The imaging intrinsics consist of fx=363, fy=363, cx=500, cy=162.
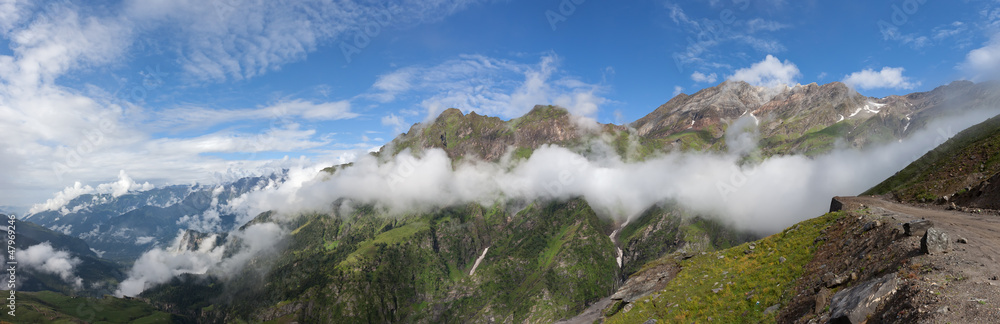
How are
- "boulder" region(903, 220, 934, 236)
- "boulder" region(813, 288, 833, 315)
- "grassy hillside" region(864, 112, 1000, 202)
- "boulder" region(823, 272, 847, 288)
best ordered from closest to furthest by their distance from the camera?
"boulder" region(813, 288, 833, 315), "boulder" region(823, 272, 847, 288), "boulder" region(903, 220, 934, 236), "grassy hillside" region(864, 112, 1000, 202)

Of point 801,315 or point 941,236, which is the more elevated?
point 941,236

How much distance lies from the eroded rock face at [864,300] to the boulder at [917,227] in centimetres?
744

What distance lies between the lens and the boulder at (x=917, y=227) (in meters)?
21.0

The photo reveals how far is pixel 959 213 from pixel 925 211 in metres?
3.12

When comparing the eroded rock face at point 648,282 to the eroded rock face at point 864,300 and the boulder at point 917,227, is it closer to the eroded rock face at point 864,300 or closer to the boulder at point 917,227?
the boulder at point 917,227

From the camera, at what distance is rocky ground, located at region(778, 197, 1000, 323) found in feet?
45.5

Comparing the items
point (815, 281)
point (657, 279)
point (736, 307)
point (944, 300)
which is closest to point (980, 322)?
point (944, 300)

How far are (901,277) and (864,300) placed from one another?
2.77 m

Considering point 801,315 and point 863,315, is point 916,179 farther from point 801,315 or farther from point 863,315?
point 863,315

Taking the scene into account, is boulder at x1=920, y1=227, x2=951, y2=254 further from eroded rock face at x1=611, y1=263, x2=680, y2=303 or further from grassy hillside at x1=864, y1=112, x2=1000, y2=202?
grassy hillside at x1=864, y1=112, x2=1000, y2=202

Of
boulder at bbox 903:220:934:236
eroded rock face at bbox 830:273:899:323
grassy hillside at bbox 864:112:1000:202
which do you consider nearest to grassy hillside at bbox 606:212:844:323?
eroded rock face at bbox 830:273:899:323

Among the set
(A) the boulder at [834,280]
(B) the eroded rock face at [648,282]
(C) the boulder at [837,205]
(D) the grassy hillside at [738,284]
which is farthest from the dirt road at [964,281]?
(C) the boulder at [837,205]

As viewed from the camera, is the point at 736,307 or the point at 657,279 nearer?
the point at 736,307

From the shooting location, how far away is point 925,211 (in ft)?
127
